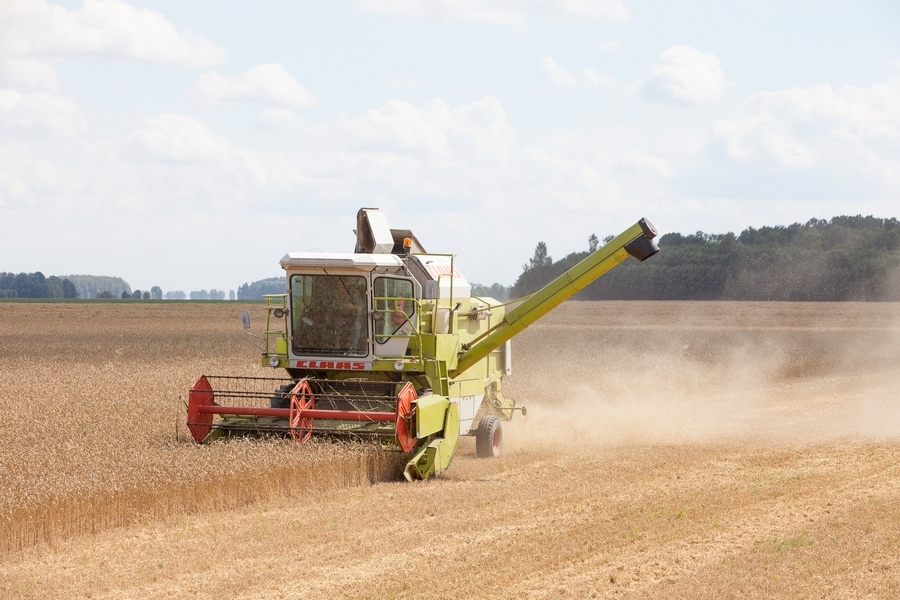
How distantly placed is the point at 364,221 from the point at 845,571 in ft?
25.0

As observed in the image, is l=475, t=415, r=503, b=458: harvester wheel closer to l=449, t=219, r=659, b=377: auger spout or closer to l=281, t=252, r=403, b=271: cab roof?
l=449, t=219, r=659, b=377: auger spout

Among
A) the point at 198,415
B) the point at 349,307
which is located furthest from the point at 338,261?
the point at 198,415

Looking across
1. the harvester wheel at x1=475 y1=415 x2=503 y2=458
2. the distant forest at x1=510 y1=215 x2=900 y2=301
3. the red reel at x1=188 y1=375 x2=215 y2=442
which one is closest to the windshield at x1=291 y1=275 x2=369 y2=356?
the red reel at x1=188 y1=375 x2=215 y2=442

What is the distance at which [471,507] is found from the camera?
29.2 feet

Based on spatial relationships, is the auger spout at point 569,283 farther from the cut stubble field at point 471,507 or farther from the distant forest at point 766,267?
the distant forest at point 766,267

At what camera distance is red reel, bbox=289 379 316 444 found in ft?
34.6

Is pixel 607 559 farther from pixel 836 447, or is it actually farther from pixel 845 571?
pixel 836 447

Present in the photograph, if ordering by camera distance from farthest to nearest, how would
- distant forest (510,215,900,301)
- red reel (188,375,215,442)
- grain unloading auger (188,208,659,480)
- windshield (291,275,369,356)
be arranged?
1. distant forest (510,215,900,301)
2. windshield (291,275,369,356)
3. red reel (188,375,215,442)
4. grain unloading auger (188,208,659,480)

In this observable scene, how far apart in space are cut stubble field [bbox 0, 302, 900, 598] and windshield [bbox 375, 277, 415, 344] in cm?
177

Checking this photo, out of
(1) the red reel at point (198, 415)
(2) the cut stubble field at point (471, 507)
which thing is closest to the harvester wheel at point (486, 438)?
(2) the cut stubble field at point (471, 507)

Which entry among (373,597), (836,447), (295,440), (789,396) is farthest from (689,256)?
(373,597)

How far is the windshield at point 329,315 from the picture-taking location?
1148 cm

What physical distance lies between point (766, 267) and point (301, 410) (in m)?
38.3

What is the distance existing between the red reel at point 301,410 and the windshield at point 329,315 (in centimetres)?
57
